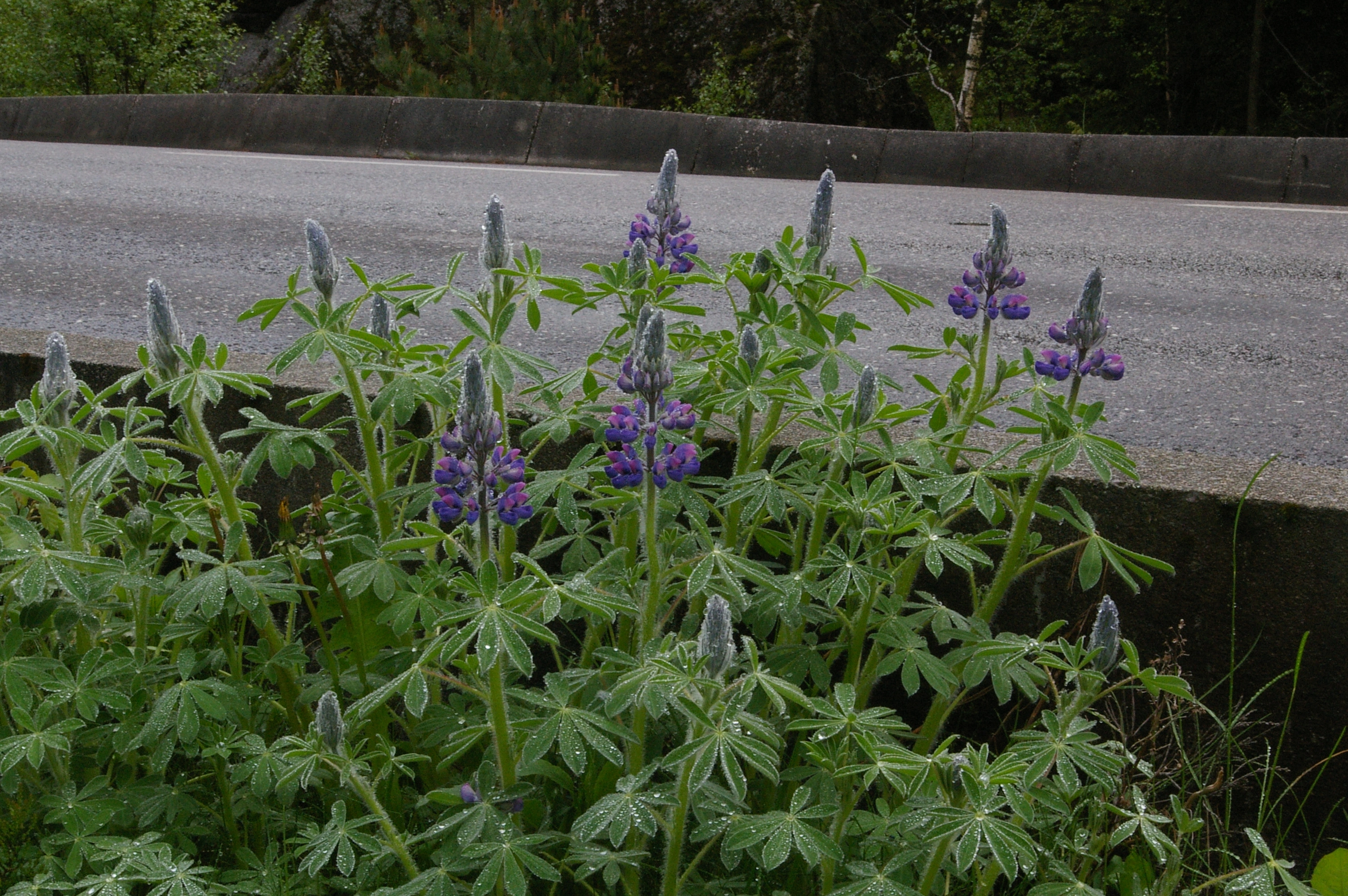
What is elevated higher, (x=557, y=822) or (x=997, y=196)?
(x=997, y=196)

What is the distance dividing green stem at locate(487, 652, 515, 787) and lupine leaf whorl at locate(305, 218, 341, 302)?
0.76 m

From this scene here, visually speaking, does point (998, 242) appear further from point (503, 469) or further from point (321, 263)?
point (321, 263)

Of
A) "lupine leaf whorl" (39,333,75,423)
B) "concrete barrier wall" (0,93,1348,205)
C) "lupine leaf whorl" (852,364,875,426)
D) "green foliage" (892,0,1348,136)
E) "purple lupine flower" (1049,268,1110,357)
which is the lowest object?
"lupine leaf whorl" (39,333,75,423)

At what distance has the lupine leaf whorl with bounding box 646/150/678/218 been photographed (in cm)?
211

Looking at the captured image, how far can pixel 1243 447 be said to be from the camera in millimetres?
3098

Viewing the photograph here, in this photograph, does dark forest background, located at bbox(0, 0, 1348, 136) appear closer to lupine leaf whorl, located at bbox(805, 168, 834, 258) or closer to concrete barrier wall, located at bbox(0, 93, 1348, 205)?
concrete barrier wall, located at bbox(0, 93, 1348, 205)

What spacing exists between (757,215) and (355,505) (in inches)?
206

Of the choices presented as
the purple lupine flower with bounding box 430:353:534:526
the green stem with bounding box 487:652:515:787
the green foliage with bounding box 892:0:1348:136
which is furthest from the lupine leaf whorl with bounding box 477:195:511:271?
the green foliage with bounding box 892:0:1348:136

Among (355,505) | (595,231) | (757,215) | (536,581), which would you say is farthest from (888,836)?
(757,215)

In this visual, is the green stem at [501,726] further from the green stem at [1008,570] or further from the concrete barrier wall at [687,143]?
the concrete barrier wall at [687,143]

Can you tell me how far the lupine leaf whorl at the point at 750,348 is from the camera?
6.05 feet

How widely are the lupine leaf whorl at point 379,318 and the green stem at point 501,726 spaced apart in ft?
2.28

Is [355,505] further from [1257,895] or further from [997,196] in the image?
[997,196]

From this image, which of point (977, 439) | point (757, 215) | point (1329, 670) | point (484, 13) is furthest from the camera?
point (484, 13)
